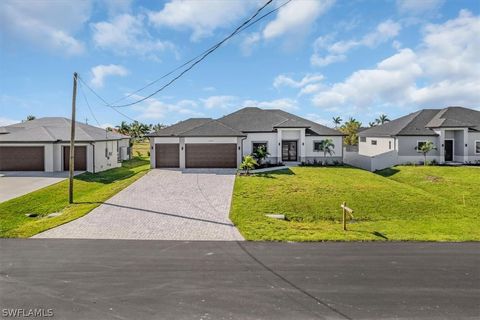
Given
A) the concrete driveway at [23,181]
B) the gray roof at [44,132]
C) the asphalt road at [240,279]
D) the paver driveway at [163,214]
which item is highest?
the gray roof at [44,132]

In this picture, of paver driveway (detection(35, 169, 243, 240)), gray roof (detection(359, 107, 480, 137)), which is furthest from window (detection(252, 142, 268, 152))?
gray roof (detection(359, 107, 480, 137))

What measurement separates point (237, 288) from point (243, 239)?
4841mm

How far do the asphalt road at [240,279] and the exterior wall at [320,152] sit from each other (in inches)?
821

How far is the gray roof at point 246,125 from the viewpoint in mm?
30344

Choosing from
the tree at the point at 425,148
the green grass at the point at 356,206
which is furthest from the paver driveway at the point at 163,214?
the tree at the point at 425,148

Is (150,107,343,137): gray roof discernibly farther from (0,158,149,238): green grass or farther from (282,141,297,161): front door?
(0,158,149,238): green grass

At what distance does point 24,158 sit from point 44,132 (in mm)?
3246

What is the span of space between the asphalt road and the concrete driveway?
11368 millimetres

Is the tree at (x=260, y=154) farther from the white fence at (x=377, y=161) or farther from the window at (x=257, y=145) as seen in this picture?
the white fence at (x=377, y=161)

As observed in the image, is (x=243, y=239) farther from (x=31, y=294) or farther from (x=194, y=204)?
(x=31, y=294)

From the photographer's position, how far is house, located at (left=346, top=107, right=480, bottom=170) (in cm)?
3400

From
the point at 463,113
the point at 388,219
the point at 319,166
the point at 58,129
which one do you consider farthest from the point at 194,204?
the point at 463,113

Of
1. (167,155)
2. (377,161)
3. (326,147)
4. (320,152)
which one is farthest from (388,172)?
(167,155)

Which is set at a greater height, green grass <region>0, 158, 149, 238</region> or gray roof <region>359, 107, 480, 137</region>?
gray roof <region>359, 107, 480, 137</region>
